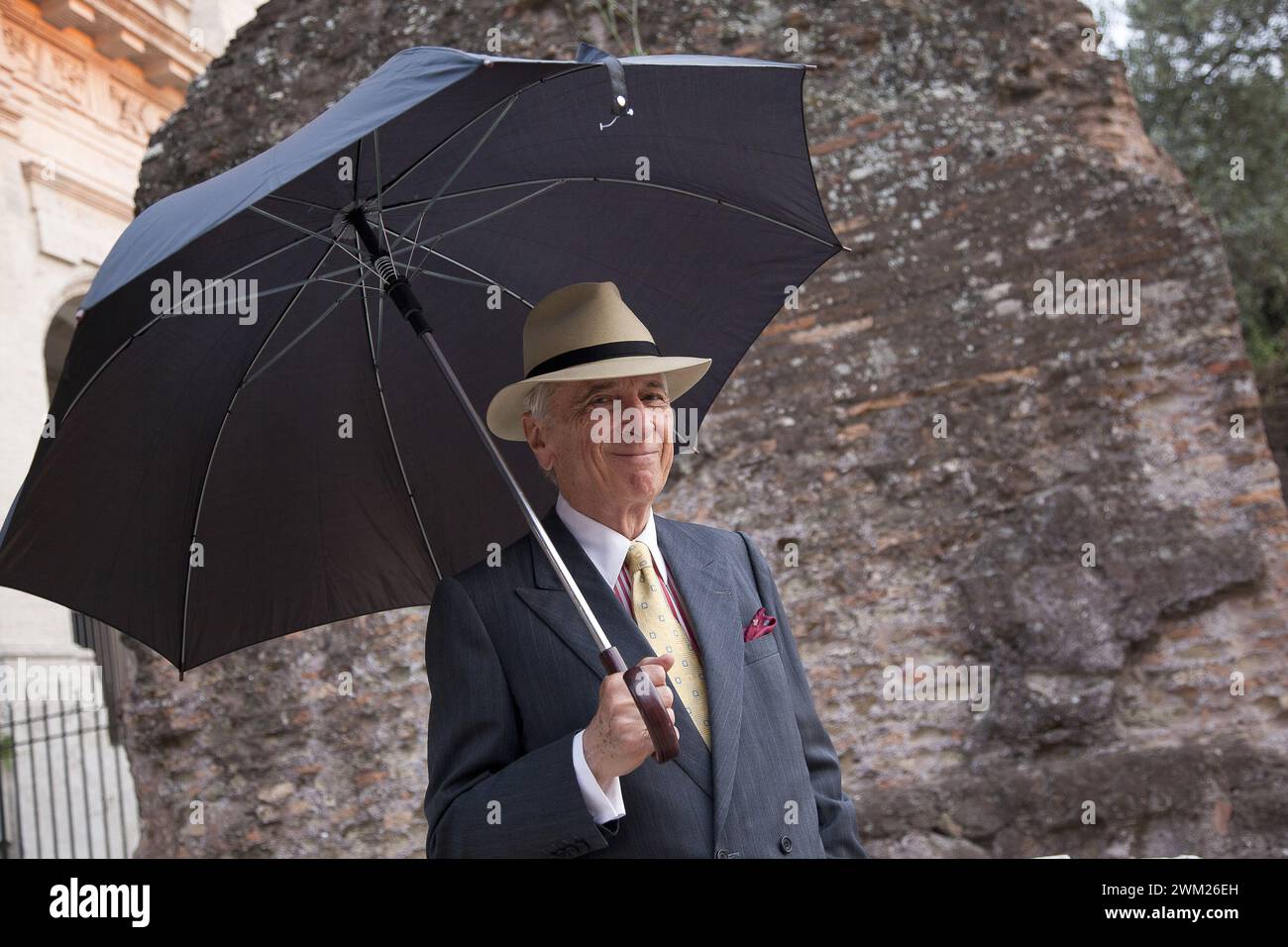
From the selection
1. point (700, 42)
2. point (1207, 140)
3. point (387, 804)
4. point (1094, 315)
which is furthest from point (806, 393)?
point (1207, 140)

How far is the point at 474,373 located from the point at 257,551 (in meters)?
0.62

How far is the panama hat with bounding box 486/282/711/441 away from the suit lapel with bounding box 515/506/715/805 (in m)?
0.32

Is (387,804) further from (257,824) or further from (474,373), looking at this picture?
(474,373)

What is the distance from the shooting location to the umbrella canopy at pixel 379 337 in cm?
245

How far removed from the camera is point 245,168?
6.96ft

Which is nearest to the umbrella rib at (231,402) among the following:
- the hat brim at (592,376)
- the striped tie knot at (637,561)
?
the hat brim at (592,376)

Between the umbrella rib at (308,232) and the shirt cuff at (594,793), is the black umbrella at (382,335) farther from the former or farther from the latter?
the shirt cuff at (594,793)

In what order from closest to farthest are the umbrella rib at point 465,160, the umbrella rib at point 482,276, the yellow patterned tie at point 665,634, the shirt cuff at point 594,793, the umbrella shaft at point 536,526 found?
1. the shirt cuff at point 594,793
2. the umbrella shaft at point 536,526
3. the yellow patterned tie at point 665,634
4. the umbrella rib at point 465,160
5. the umbrella rib at point 482,276

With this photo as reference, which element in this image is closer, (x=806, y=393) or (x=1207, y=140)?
(x=806, y=393)

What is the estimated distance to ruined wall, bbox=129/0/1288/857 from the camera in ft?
17.5

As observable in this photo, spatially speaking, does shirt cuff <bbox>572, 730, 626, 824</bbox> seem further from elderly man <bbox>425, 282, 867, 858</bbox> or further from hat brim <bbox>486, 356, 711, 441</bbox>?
hat brim <bbox>486, 356, 711, 441</bbox>

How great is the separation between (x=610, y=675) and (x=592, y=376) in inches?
21.9

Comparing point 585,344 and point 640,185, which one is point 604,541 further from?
point 640,185

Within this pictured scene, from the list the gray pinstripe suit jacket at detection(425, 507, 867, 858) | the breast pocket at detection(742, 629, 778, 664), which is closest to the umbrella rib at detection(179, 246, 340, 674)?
the gray pinstripe suit jacket at detection(425, 507, 867, 858)
